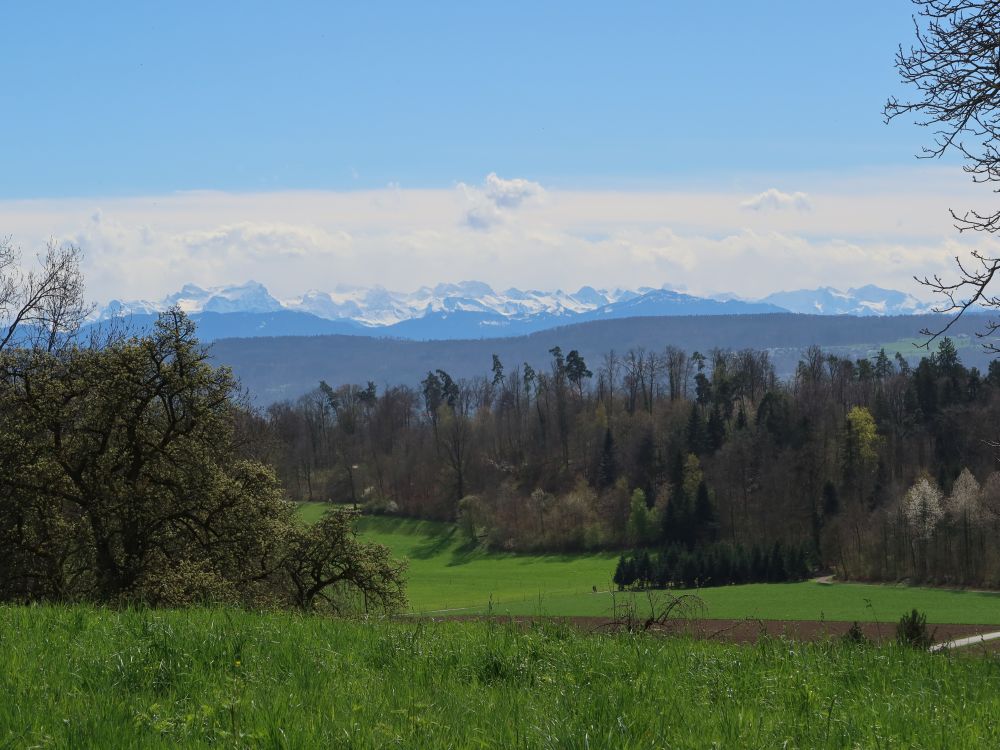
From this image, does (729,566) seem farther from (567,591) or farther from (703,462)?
(703,462)

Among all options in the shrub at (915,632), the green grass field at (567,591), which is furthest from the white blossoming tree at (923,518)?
the shrub at (915,632)

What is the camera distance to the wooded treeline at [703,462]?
87500 mm

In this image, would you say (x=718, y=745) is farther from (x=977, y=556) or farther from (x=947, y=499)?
(x=947, y=499)

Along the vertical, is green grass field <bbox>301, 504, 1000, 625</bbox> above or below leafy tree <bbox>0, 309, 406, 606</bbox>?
below

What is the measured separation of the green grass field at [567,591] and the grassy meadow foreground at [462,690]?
26328 mm

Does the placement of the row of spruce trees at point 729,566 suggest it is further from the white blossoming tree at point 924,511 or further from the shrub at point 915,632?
the shrub at point 915,632

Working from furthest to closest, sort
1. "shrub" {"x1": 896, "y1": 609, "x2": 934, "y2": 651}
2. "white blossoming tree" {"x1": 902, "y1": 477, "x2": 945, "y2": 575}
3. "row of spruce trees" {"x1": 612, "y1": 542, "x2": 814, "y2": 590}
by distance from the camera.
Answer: "row of spruce trees" {"x1": 612, "y1": 542, "x2": 814, "y2": 590} < "white blossoming tree" {"x1": 902, "y1": 477, "x2": 945, "y2": 575} < "shrub" {"x1": 896, "y1": 609, "x2": 934, "y2": 651}

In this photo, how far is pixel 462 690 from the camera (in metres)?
6.68

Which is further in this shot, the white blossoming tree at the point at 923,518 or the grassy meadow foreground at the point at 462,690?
the white blossoming tree at the point at 923,518

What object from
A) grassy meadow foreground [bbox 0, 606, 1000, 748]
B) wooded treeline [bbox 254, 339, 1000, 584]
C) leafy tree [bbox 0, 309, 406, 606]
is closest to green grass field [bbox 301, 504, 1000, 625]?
wooded treeline [bbox 254, 339, 1000, 584]

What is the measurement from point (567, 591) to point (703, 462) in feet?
152

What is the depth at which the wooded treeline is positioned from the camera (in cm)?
8750

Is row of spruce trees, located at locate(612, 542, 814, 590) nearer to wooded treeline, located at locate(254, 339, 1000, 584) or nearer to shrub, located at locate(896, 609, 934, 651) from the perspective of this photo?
wooded treeline, located at locate(254, 339, 1000, 584)

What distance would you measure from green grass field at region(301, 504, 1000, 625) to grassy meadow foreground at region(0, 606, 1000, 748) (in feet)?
86.4
